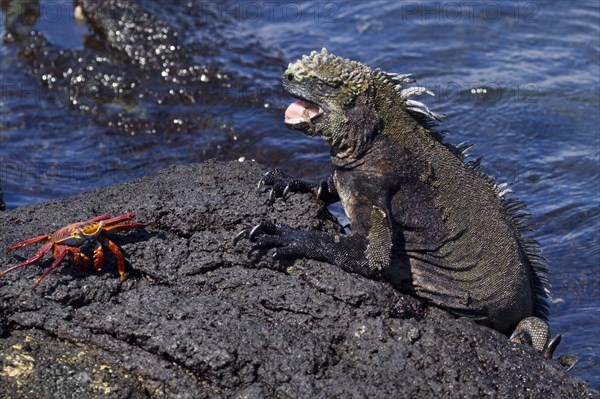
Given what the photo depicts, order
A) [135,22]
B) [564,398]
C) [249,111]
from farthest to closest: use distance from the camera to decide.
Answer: [135,22] → [249,111] → [564,398]

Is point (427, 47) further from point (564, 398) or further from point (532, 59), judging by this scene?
point (564, 398)

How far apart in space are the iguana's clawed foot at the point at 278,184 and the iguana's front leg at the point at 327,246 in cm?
32

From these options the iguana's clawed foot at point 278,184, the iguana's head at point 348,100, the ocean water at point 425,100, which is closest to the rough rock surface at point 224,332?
the iguana's clawed foot at point 278,184

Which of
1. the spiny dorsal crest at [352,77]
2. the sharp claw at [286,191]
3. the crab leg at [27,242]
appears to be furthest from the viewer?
the sharp claw at [286,191]

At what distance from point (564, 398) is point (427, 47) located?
7833mm

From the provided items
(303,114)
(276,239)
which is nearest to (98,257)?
(276,239)

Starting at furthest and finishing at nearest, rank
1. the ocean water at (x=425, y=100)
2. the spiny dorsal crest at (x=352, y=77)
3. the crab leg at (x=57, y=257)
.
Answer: the ocean water at (x=425, y=100)
the spiny dorsal crest at (x=352, y=77)
the crab leg at (x=57, y=257)

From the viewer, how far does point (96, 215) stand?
15.5 feet

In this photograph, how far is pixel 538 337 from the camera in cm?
493

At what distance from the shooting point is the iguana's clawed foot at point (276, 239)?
14.3 feet

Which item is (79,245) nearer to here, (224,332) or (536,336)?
(224,332)

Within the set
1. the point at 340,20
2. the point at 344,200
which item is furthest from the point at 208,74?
the point at 344,200

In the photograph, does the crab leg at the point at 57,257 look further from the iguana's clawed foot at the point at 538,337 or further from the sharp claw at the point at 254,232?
the iguana's clawed foot at the point at 538,337

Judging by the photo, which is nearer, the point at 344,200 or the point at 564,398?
the point at 564,398
